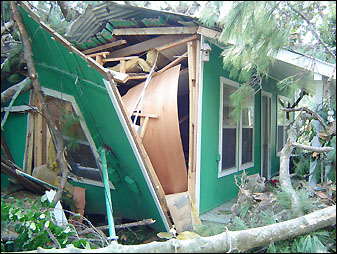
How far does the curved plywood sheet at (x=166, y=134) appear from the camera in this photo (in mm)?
4434

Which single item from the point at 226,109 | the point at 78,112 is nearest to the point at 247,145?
the point at 226,109

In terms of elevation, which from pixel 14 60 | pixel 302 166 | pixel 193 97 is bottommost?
pixel 302 166

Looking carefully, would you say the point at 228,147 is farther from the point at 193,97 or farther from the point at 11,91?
the point at 11,91

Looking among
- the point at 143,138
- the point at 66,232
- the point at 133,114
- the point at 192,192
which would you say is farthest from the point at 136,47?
the point at 66,232

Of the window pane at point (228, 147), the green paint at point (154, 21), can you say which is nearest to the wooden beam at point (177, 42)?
the green paint at point (154, 21)

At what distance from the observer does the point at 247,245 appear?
233 cm

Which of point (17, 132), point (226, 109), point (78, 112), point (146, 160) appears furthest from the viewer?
point (17, 132)

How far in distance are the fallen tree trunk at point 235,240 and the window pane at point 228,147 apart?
11.2 ft

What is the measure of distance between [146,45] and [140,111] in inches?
57.3

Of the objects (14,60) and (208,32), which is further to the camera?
(14,60)

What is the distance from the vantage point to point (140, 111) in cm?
492

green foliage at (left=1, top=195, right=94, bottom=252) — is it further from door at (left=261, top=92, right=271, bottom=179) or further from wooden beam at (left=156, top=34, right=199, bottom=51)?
door at (left=261, top=92, right=271, bottom=179)

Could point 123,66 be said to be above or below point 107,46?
below

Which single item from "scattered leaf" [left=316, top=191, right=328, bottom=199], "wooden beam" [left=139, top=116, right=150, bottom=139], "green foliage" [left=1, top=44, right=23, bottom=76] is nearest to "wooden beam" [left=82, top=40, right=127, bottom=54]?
"green foliage" [left=1, top=44, right=23, bottom=76]
